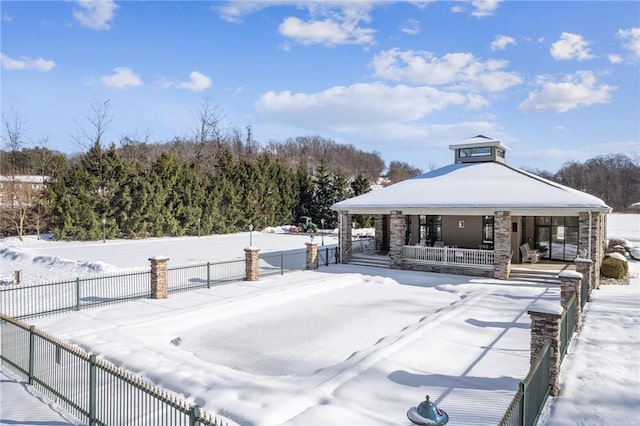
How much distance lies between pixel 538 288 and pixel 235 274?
1233 centimetres

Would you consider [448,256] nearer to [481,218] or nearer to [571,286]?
[481,218]

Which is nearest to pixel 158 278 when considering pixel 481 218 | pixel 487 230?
pixel 481 218

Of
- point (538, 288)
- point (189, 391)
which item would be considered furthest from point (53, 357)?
point (538, 288)

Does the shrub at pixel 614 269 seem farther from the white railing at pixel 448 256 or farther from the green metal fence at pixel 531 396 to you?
the green metal fence at pixel 531 396

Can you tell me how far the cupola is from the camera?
2321 centimetres

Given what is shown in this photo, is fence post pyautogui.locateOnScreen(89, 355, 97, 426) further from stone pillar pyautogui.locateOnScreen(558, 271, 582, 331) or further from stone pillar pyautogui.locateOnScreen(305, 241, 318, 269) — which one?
stone pillar pyautogui.locateOnScreen(305, 241, 318, 269)

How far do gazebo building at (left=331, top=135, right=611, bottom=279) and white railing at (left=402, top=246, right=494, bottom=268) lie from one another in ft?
0.13

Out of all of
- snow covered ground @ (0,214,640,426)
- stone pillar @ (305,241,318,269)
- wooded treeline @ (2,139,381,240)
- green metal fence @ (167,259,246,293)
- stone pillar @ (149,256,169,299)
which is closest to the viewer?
snow covered ground @ (0,214,640,426)

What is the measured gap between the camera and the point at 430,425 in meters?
3.82

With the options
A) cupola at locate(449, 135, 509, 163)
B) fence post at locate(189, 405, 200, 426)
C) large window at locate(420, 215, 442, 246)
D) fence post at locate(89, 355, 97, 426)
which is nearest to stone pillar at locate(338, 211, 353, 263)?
large window at locate(420, 215, 442, 246)

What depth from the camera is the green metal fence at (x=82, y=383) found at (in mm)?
5986

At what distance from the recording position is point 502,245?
17203mm

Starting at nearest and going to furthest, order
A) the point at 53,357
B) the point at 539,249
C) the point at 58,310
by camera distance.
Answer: the point at 53,357 → the point at 58,310 → the point at 539,249

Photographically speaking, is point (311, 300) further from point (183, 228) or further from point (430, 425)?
point (183, 228)
